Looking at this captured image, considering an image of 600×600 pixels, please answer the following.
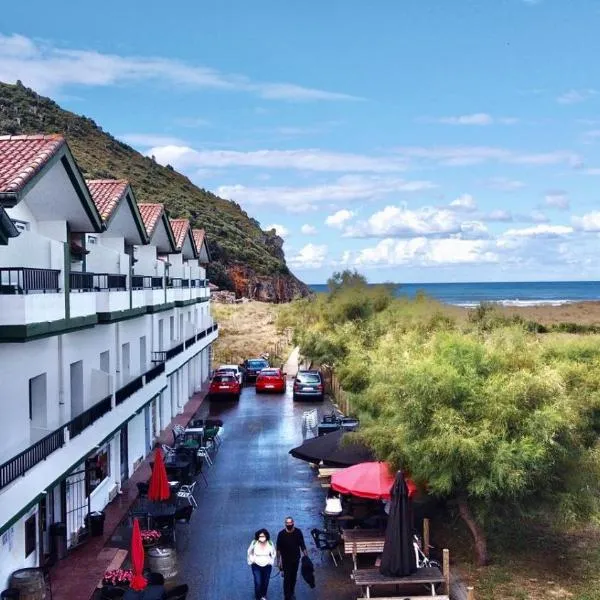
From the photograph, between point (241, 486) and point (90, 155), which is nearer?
point (241, 486)

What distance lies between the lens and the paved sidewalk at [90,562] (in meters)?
13.5

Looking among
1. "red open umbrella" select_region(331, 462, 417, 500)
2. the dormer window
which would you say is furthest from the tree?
the dormer window

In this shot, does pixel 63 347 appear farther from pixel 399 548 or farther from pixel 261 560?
pixel 399 548

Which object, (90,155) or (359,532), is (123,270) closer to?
(359,532)

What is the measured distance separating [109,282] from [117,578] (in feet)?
24.6

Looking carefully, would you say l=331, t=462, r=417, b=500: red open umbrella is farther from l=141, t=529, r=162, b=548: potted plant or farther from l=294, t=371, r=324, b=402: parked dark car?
l=294, t=371, r=324, b=402: parked dark car

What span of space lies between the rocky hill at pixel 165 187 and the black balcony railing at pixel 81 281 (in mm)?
57366

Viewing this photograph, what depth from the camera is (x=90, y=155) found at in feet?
281

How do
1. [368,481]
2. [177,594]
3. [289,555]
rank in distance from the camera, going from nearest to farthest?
[177,594], [289,555], [368,481]

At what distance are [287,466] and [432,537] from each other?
7881 mm

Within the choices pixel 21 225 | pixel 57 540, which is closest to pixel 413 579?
pixel 57 540

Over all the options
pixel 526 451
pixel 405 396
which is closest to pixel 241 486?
pixel 405 396

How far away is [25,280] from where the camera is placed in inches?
471

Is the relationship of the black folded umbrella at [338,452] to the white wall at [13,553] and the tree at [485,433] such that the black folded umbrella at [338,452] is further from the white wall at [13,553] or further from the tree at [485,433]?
the white wall at [13,553]
